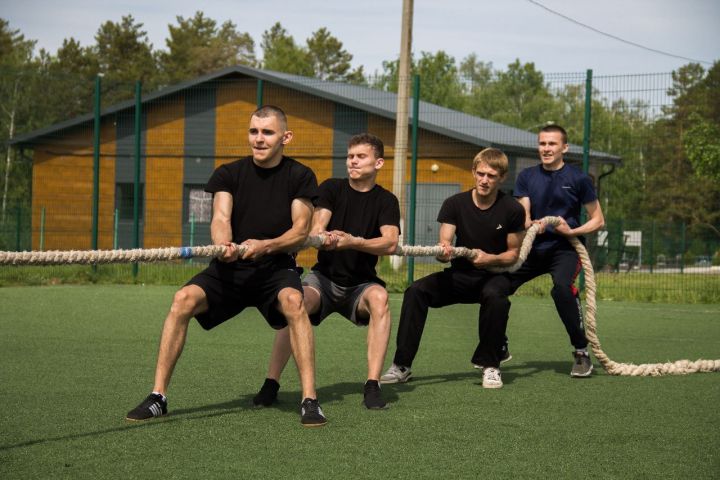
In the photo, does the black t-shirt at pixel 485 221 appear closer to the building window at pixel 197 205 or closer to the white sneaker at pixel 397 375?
the white sneaker at pixel 397 375

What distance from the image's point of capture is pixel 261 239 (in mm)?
5723

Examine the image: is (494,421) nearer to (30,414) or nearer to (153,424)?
(153,424)

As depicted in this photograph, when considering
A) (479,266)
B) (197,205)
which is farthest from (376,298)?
(197,205)

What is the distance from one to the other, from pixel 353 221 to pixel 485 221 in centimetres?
120

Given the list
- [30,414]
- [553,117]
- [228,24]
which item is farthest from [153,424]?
[228,24]

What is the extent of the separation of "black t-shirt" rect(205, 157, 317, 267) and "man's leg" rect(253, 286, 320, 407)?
1.70ft

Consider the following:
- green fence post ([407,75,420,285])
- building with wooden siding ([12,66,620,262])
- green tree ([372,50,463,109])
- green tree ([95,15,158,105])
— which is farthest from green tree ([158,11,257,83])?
green fence post ([407,75,420,285])

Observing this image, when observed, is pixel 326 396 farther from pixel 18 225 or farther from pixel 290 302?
pixel 18 225

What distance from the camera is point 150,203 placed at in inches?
844

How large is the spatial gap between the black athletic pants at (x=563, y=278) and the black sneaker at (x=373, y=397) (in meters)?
1.82

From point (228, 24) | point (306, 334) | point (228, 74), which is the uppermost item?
point (228, 24)

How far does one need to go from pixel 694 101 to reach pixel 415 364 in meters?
40.6

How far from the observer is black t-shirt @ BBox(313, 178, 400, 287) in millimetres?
6469

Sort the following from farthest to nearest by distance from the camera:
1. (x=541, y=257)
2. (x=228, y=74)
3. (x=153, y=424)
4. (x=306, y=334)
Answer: (x=228, y=74), (x=541, y=257), (x=306, y=334), (x=153, y=424)
